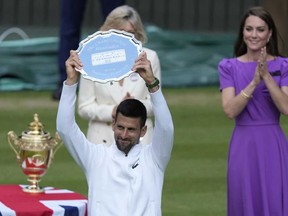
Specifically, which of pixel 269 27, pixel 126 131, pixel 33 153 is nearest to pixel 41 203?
pixel 33 153

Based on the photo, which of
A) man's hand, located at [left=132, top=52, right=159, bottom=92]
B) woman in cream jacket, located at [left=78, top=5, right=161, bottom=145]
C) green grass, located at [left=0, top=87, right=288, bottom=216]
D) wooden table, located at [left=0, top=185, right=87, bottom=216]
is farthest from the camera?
green grass, located at [left=0, top=87, right=288, bottom=216]

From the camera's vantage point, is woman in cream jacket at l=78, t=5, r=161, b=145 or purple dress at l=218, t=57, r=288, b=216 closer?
purple dress at l=218, t=57, r=288, b=216

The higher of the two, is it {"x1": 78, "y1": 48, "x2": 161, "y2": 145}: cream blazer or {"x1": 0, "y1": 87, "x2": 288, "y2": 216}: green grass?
{"x1": 78, "y1": 48, "x2": 161, "y2": 145}: cream blazer

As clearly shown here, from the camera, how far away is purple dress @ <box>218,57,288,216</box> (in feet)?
28.3

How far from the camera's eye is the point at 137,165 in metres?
7.36

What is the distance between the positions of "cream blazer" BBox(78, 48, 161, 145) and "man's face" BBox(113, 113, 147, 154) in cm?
185

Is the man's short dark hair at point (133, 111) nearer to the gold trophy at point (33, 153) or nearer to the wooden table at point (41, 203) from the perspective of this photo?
the wooden table at point (41, 203)

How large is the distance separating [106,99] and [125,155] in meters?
1.99

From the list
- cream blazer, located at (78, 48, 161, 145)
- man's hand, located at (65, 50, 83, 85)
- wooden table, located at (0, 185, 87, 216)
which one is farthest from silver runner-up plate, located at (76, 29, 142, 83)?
cream blazer, located at (78, 48, 161, 145)

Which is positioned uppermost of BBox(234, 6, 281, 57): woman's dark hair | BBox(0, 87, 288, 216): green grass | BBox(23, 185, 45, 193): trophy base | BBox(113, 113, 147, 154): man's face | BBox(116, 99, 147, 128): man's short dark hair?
BBox(234, 6, 281, 57): woman's dark hair

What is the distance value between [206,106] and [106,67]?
763cm

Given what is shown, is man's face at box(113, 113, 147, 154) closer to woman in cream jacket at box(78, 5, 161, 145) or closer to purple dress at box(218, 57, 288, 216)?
purple dress at box(218, 57, 288, 216)

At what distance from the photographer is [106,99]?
30.6 feet

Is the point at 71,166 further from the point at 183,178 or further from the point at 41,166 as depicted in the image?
the point at 41,166
